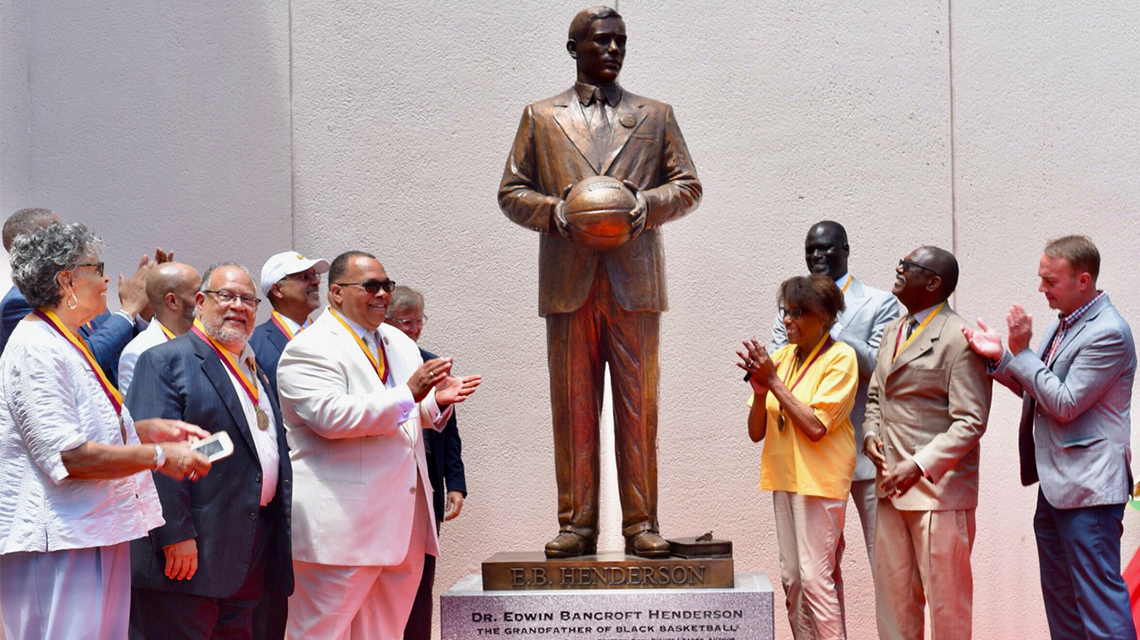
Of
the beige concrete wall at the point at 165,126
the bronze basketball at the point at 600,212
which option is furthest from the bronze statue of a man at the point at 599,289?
the beige concrete wall at the point at 165,126

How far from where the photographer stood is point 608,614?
445cm

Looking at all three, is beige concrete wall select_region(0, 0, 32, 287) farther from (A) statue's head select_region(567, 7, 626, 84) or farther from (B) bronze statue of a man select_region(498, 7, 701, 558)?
(A) statue's head select_region(567, 7, 626, 84)

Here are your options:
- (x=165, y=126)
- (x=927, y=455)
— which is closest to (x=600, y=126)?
(x=927, y=455)

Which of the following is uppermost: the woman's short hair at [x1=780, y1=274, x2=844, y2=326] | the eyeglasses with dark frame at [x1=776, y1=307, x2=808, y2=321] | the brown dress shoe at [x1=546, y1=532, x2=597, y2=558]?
the woman's short hair at [x1=780, y1=274, x2=844, y2=326]

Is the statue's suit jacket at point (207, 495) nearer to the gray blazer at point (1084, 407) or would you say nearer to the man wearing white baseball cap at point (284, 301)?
the man wearing white baseball cap at point (284, 301)

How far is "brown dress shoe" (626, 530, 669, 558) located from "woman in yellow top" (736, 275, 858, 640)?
0.59 metres

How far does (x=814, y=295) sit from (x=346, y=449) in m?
1.91

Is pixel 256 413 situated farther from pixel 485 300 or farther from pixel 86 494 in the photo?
pixel 485 300

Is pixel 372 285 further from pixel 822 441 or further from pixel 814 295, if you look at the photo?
pixel 822 441

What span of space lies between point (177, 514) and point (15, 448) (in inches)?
22.9

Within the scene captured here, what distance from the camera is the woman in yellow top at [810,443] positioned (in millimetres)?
4820

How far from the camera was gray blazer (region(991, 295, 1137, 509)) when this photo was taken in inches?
183

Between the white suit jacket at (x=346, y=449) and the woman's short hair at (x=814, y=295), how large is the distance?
1.50m


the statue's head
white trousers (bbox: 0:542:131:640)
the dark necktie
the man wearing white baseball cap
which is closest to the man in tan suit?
the dark necktie
